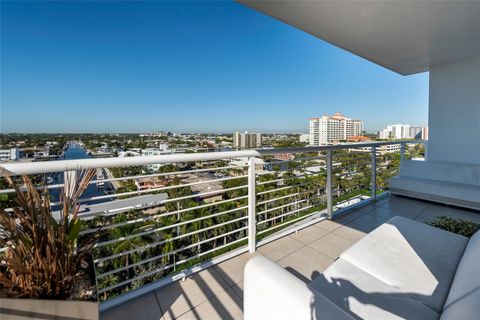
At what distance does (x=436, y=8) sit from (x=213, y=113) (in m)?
21.8

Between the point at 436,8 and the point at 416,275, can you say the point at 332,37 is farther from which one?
the point at 416,275

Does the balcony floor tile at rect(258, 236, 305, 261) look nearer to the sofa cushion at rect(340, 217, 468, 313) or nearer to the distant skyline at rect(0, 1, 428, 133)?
the sofa cushion at rect(340, 217, 468, 313)

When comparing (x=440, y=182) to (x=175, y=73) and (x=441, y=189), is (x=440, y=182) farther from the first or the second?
(x=175, y=73)

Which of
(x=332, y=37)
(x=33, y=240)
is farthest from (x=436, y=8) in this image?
(x=33, y=240)

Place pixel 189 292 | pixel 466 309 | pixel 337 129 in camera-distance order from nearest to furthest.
A: pixel 466 309, pixel 189 292, pixel 337 129

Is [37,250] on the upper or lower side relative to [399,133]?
lower

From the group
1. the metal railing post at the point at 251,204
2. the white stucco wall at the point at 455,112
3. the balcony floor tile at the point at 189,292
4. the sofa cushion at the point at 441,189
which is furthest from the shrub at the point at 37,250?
the white stucco wall at the point at 455,112

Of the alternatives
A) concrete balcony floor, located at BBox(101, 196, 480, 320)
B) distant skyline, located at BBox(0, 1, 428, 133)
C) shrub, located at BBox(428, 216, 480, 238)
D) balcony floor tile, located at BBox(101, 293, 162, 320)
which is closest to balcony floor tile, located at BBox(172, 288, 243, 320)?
concrete balcony floor, located at BBox(101, 196, 480, 320)

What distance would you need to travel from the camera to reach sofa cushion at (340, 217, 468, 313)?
1.19 metres

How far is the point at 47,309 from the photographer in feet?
2.74

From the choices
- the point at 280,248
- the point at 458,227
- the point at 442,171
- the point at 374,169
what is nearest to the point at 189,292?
the point at 280,248

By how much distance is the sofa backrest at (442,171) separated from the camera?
3.54m

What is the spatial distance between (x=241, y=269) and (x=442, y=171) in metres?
4.13

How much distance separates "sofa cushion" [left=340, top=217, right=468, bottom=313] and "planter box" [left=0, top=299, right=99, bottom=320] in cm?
145
